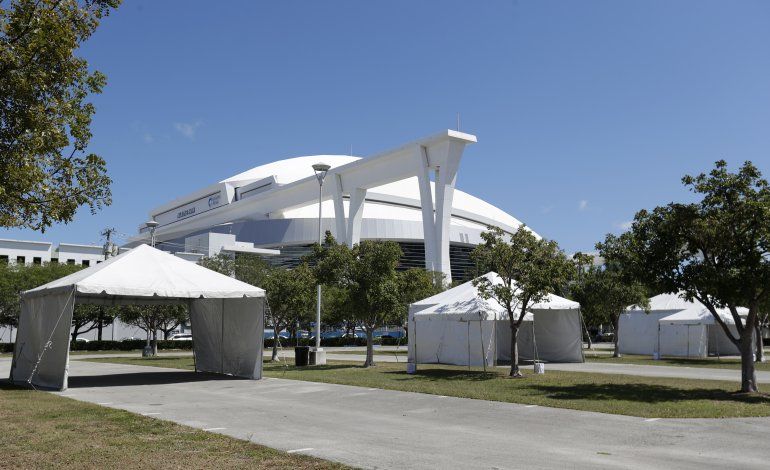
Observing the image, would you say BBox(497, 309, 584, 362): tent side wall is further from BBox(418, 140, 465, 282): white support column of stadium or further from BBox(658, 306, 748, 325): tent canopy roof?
BBox(418, 140, 465, 282): white support column of stadium

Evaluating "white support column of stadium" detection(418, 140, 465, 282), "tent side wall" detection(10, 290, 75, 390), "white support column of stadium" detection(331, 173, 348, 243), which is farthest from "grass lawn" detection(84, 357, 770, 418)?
"white support column of stadium" detection(331, 173, 348, 243)

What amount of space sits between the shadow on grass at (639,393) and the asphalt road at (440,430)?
2720mm

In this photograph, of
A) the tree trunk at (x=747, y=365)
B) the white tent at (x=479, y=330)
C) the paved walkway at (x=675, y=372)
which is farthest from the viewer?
the white tent at (x=479, y=330)

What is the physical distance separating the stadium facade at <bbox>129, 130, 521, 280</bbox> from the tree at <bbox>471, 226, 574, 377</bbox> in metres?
40.8

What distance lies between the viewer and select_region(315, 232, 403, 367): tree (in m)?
26.6

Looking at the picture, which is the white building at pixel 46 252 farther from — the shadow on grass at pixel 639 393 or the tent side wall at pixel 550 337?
the shadow on grass at pixel 639 393

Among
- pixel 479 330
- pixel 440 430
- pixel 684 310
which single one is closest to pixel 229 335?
pixel 479 330

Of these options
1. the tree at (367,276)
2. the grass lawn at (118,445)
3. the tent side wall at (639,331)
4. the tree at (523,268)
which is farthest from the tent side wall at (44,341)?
the tent side wall at (639,331)

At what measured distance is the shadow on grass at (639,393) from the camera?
1564cm

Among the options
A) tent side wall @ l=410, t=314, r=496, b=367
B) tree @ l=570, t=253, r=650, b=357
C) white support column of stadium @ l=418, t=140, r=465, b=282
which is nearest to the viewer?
tent side wall @ l=410, t=314, r=496, b=367

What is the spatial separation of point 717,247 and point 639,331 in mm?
24986

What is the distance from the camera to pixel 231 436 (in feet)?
33.5

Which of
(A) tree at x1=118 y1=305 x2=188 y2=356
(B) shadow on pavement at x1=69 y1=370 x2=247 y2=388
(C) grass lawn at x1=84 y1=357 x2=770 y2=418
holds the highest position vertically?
(A) tree at x1=118 y1=305 x2=188 y2=356

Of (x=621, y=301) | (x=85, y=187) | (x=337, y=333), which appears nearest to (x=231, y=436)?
(x=85, y=187)
